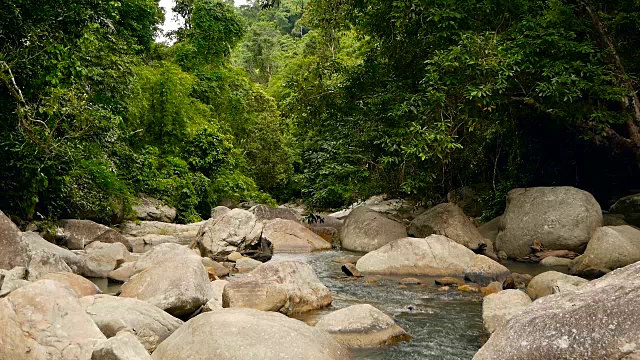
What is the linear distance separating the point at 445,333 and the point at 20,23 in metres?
7.90

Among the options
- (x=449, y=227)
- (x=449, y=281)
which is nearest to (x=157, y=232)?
(x=449, y=227)

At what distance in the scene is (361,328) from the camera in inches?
250

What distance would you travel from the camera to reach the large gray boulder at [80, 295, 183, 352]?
5676 millimetres

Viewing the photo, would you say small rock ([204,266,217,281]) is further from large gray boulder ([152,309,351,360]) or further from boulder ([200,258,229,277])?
large gray boulder ([152,309,351,360])

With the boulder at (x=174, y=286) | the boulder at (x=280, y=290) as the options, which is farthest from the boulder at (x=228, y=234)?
the boulder at (x=174, y=286)

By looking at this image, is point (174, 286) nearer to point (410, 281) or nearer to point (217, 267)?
point (217, 267)

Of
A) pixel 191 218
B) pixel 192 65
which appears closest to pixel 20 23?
pixel 191 218

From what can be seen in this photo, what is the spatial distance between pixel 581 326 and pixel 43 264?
697 centimetres

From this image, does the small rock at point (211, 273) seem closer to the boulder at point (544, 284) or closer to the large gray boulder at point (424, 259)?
the large gray boulder at point (424, 259)

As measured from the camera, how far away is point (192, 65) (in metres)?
28.3

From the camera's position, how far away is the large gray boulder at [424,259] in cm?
1086

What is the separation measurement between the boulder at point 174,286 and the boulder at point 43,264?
127 cm

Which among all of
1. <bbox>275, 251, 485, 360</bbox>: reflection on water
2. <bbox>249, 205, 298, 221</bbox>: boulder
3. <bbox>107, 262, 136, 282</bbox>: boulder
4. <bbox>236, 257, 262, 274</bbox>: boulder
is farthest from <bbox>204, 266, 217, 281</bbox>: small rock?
<bbox>249, 205, 298, 221</bbox>: boulder

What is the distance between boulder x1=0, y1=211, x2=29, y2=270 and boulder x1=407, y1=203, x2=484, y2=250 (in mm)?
8973
